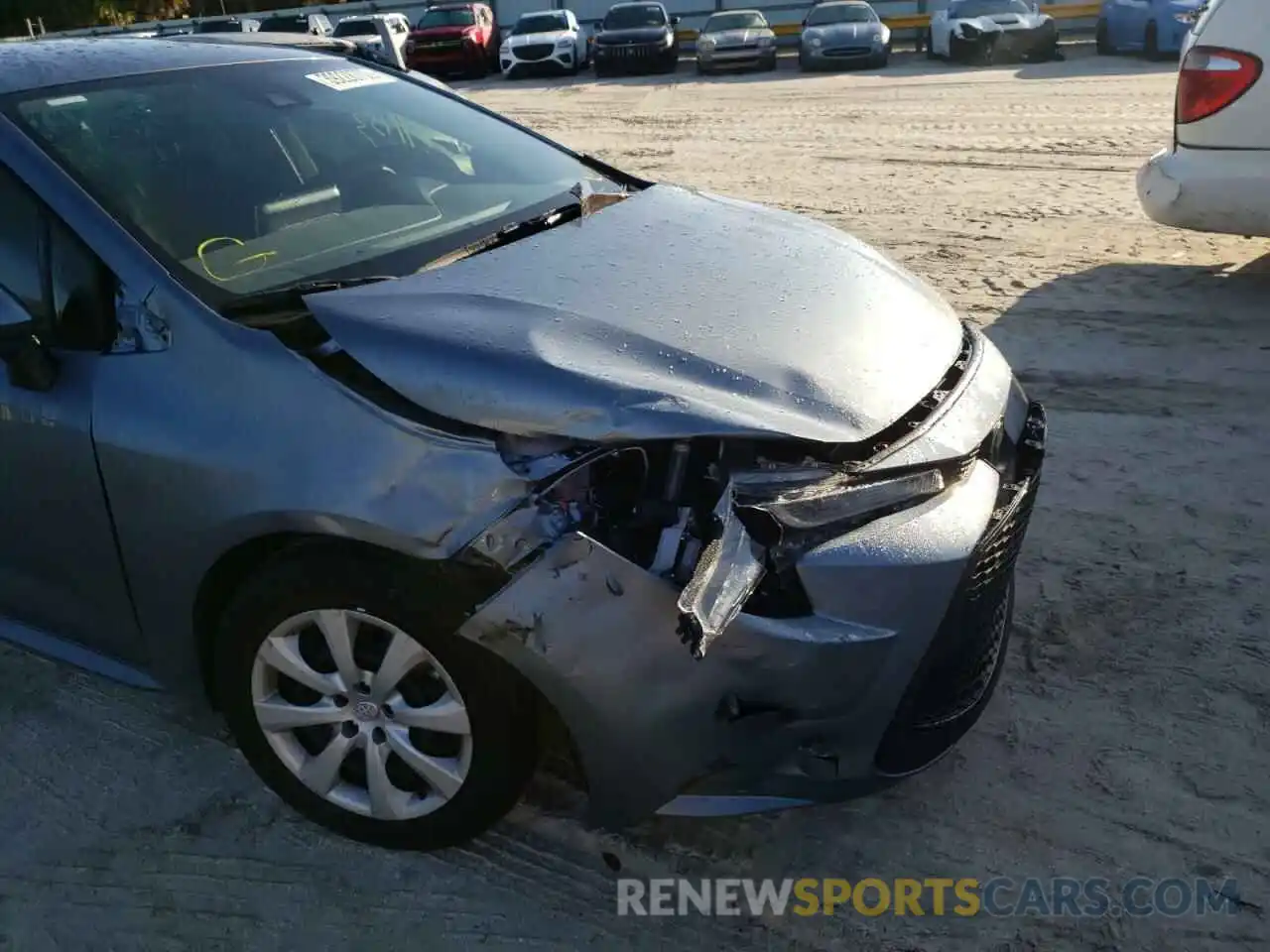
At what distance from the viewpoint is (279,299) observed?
2.48m

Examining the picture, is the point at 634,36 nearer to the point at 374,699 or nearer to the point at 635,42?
the point at 635,42

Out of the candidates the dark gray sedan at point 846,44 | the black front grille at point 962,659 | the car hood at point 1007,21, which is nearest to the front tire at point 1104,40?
the car hood at point 1007,21

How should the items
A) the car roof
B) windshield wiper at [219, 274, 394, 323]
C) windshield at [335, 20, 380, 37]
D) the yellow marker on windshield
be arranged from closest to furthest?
windshield wiper at [219, 274, 394, 323] < the yellow marker on windshield < the car roof < windshield at [335, 20, 380, 37]

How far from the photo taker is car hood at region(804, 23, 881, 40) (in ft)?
67.9

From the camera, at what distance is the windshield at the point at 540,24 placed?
2359 centimetres

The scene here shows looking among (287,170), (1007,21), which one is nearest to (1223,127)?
(287,170)

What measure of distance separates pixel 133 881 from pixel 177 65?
2.20m

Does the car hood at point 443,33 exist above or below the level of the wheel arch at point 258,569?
above

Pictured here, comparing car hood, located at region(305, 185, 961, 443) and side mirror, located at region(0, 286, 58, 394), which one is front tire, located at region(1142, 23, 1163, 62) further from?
side mirror, located at region(0, 286, 58, 394)

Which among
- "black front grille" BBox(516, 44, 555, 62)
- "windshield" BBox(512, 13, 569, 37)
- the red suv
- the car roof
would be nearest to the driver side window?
the car roof

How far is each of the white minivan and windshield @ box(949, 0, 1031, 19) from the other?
1664 cm

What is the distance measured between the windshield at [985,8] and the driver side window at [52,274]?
21.3 meters

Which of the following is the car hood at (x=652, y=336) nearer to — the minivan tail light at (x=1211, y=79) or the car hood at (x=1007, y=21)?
the minivan tail light at (x=1211, y=79)

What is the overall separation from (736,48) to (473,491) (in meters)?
21.2
